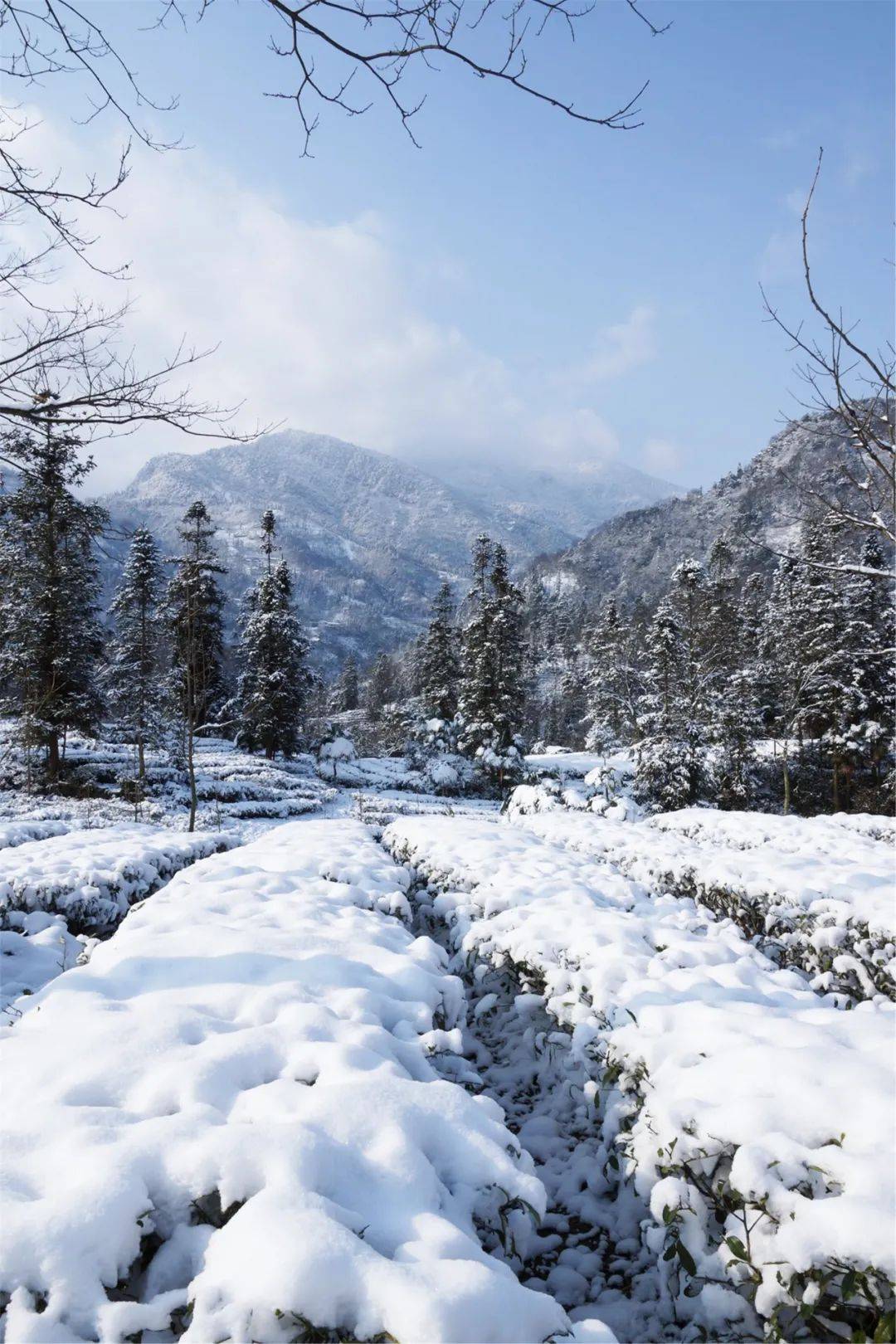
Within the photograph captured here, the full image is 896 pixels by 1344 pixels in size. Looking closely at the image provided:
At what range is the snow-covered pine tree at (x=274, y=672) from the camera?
30.9 metres

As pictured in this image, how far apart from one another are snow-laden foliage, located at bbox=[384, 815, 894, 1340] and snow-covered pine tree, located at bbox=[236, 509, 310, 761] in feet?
90.7

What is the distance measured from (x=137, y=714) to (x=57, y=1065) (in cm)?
2468

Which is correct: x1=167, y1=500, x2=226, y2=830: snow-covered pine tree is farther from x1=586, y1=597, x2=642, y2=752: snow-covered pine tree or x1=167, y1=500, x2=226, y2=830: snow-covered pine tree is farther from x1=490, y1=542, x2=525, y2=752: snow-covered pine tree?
x1=586, y1=597, x2=642, y2=752: snow-covered pine tree

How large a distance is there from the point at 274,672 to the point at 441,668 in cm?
906

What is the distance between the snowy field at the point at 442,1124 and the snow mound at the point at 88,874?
0.76 metres

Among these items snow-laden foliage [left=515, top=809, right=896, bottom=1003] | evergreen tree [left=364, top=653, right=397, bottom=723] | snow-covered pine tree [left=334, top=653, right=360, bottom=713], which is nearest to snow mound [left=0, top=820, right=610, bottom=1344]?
snow-laden foliage [left=515, top=809, right=896, bottom=1003]

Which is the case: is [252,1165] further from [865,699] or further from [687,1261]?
[865,699]

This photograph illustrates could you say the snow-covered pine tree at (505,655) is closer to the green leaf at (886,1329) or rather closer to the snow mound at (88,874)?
the snow mound at (88,874)

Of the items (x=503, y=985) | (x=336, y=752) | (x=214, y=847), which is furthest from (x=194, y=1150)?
(x=336, y=752)

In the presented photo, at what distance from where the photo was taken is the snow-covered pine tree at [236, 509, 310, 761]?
3088cm

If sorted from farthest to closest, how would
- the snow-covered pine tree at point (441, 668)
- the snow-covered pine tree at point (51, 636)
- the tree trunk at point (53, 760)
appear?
1. the snow-covered pine tree at point (441, 668)
2. the tree trunk at point (53, 760)
3. the snow-covered pine tree at point (51, 636)

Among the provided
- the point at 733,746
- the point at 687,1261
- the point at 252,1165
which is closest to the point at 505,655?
the point at 733,746

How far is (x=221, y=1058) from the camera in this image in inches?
103

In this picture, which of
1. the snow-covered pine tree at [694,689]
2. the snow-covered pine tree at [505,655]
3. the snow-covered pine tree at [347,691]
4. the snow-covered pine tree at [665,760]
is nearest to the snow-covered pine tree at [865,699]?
the snow-covered pine tree at [694,689]
